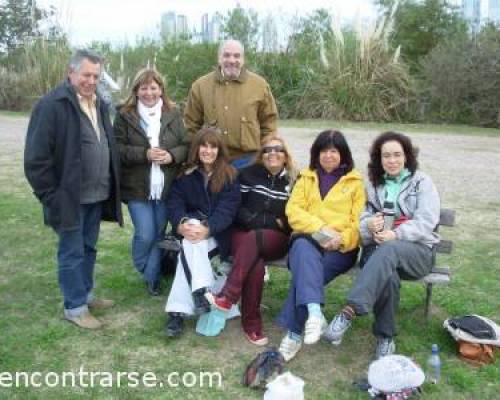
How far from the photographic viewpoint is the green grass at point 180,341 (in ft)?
11.1

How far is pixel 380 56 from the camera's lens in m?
15.0

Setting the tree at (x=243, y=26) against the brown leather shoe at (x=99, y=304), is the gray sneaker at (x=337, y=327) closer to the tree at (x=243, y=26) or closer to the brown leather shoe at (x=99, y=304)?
the brown leather shoe at (x=99, y=304)

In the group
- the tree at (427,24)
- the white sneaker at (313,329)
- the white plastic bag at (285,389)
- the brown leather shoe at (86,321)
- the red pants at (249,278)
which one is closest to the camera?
the white plastic bag at (285,389)

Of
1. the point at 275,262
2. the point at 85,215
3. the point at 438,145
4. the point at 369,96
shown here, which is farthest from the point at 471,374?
the point at 369,96

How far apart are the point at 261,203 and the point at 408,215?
0.98 m

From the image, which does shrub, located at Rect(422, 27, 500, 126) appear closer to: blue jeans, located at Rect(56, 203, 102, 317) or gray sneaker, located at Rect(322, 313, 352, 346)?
gray sneaker, located at Rect(322, 313, 352, 346)

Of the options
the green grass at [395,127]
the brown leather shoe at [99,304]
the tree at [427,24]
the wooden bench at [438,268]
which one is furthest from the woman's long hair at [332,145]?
the tree at [427,24]

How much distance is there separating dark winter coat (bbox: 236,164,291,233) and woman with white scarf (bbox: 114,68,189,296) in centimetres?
52

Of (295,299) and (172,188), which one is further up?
(172,188)

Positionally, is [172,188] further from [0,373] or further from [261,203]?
[0,373]

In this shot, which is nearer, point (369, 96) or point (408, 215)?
point (408, 215)

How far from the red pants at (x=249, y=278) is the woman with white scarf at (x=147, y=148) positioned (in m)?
0.78

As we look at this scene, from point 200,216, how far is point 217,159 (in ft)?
1.33

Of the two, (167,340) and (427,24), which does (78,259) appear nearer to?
(167,340)
